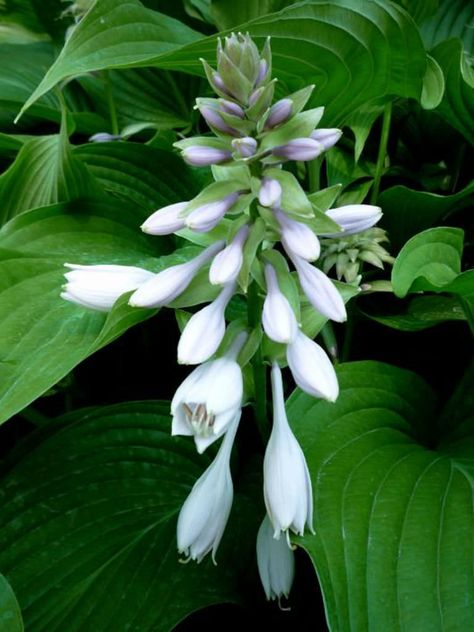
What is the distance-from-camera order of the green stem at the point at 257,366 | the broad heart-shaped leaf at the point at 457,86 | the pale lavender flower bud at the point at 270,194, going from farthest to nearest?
the broad heart-shaped leaf at the point at 457,86 < the green stem at the point at 257,366 < the pale lavender flower bud at the point at 270,194

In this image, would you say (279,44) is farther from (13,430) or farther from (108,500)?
(13,430)

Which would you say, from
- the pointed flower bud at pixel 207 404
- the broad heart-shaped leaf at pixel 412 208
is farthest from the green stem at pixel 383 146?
the pointed flower bud at pixel 207 404

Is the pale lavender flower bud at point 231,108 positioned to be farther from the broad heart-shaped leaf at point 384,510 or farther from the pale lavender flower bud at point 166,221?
the broad heart-shaped leaf at point 384,510

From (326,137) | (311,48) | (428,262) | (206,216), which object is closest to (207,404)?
(206,216)

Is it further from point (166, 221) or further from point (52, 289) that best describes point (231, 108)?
point (52, 289)

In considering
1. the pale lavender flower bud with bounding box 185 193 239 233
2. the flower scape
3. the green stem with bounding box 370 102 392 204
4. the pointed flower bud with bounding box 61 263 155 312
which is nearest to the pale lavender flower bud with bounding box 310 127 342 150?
the flower scape

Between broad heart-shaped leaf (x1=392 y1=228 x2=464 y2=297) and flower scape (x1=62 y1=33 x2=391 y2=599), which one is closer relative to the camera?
flower scape (x1=62 y1=33 x2=391 y2=599)

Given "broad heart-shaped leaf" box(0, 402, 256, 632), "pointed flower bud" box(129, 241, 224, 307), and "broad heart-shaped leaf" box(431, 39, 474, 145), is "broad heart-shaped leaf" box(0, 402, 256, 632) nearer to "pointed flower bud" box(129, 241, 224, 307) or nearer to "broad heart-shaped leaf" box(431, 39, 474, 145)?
Result: "pointed flower bud" box(129, 241, 224, 307)
